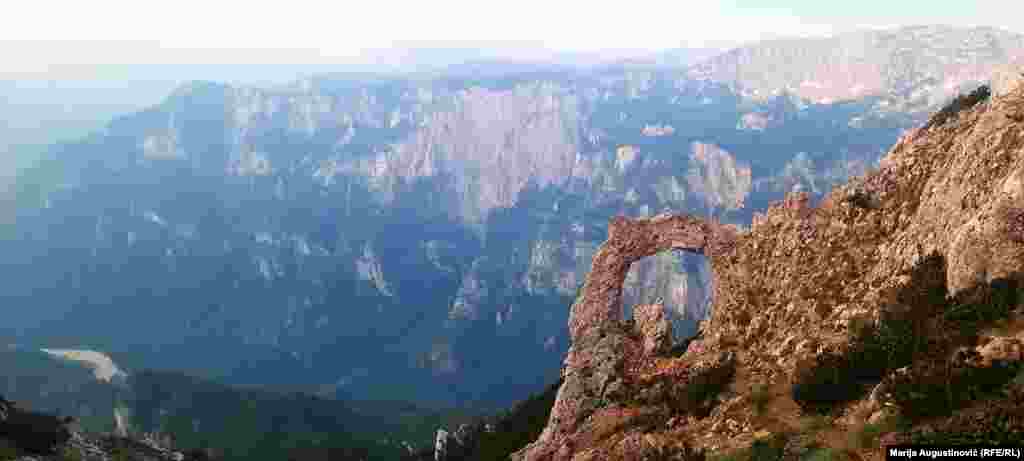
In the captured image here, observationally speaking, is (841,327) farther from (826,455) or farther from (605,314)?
(605,314)

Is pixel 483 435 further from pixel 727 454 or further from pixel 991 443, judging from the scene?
pixel 991 443

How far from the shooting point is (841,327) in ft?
112

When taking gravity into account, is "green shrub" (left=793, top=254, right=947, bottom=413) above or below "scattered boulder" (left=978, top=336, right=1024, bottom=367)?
below

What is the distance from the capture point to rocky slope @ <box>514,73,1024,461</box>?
23828 millimetres

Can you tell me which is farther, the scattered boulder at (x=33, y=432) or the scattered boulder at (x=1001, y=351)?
the scattered boulder at (x=33, y=432)

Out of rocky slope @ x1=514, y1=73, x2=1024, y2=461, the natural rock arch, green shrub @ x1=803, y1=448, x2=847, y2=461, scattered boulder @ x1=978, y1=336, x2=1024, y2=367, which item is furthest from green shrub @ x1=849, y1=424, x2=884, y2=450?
the natural rock arch

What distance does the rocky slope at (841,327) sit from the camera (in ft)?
78.2

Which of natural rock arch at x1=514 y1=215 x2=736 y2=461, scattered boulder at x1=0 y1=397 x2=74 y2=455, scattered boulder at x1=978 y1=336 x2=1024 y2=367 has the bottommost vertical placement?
scattered boulder at x1=0 y1=397 x2=74 y2=455

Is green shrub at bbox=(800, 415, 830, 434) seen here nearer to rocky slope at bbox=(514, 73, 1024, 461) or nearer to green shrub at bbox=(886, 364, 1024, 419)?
rocky slope at bbox=(514, 73, 1024, 461)

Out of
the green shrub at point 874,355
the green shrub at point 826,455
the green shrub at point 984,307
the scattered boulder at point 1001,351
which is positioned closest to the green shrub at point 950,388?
the scattered boulder at point 1001,351

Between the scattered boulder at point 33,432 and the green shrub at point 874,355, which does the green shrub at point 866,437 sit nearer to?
the green shrub at point 874,355

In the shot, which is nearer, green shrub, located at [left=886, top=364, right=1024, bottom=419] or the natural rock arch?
green shrub, located at [left=886, top=364, right=1024, bottom=419]

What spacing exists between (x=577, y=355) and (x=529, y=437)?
83.0m

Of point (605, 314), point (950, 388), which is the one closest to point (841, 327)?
point (950, 388)
